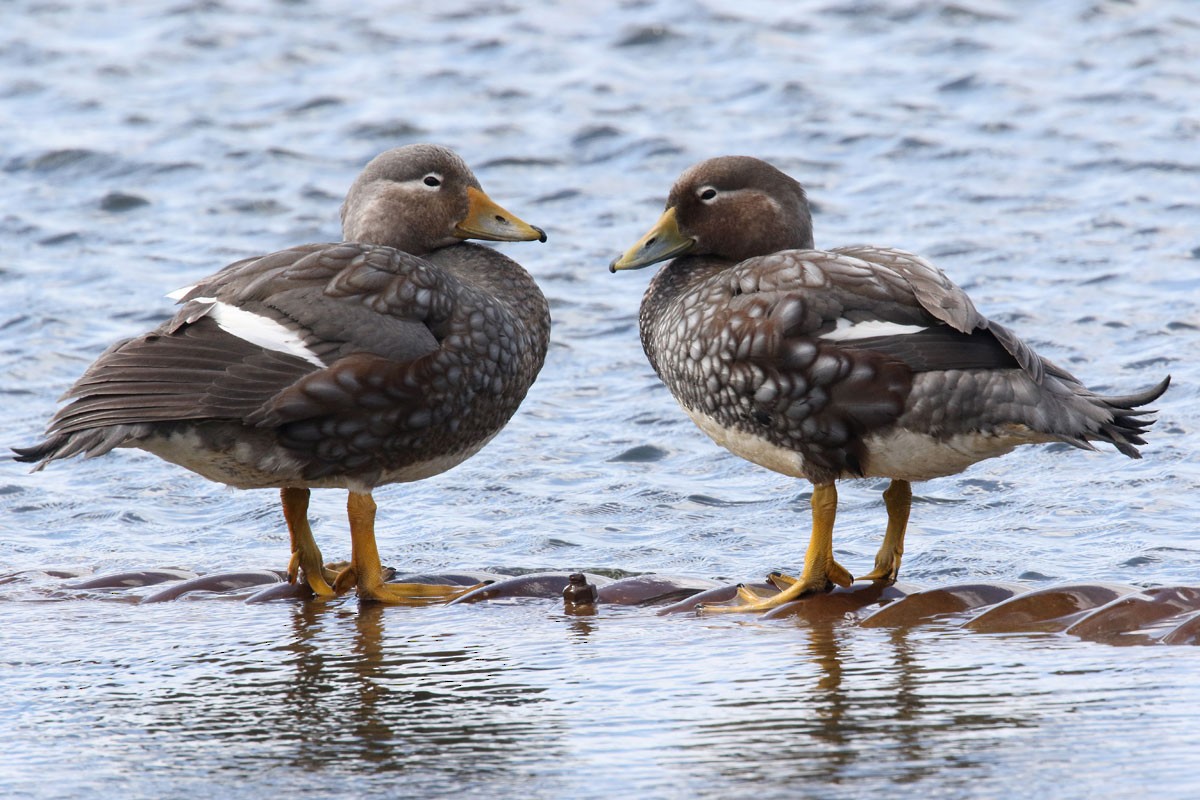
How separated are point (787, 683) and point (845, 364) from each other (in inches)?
55.9

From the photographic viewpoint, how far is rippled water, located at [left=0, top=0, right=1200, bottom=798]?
13.4ft

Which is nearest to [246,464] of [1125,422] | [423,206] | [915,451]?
[423,206]

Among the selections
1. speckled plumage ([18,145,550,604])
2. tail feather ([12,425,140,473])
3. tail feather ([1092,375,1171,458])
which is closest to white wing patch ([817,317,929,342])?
tail feather ([1092,375,1171,458])

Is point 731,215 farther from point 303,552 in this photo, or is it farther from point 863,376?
point 303,552

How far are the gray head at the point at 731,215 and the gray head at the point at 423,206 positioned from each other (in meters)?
0.51

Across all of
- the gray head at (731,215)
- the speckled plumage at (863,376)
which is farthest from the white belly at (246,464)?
the gray head at (731,215)

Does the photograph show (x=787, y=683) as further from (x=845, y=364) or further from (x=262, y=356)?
(x=262, y=356)

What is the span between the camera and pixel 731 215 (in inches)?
260

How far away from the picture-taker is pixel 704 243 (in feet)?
21.9

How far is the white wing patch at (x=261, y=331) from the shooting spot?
572 centimetres

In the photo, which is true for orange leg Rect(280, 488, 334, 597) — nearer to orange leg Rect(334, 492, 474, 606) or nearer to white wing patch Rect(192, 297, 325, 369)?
orange leg Rect(334, 492, 474, 606)

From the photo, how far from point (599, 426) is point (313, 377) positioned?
325 centimetres

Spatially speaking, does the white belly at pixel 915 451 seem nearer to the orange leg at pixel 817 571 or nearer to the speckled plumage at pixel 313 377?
the orange leg at pixel 817 571

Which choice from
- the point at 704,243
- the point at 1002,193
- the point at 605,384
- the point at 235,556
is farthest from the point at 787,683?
the point at 1002,193
